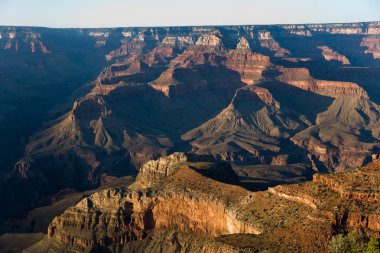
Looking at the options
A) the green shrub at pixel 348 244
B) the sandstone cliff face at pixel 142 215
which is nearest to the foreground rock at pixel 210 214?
the sandstone cliff face at pixel 142 215

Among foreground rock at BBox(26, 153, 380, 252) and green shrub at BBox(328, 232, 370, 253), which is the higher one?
green shrub at BBox(328, 232, 370, 253)

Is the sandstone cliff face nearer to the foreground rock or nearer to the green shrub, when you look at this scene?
the foreground rock

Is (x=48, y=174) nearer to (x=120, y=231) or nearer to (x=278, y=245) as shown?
(x=120, y=231)

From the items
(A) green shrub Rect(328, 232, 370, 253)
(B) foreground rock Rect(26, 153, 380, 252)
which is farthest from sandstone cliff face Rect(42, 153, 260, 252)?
(A) green shrub Rect(328, 232, 370, 253)

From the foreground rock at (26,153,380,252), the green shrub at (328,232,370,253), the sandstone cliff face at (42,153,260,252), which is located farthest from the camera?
the sandstone cliff face at (42,153,260,252)

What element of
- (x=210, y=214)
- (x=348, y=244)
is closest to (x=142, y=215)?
(x=210, y=214)

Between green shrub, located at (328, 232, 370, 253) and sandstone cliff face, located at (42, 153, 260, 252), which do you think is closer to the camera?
green shrub, located at (328, 232, 370, 253)

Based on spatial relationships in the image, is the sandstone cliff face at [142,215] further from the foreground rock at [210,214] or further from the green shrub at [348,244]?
the green shrub at [348,244]

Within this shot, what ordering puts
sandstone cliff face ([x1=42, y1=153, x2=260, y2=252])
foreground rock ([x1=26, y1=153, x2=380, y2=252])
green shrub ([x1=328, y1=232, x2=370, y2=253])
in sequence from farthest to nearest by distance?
sandstone cliff face ([x1=42, y1=153, x2=260, y2=252]), foreground rock ([x1=26, y1=153, x2=380, y2=252]), green shrub ([x1=328, y1=232, x2=370, y2=253])

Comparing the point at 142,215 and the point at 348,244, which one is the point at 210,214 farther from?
the point at 348,244

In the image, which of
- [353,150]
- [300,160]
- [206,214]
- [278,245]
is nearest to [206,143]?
[300,160]

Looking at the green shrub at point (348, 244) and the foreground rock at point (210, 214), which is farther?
the foreground rock at point (210, 214)
